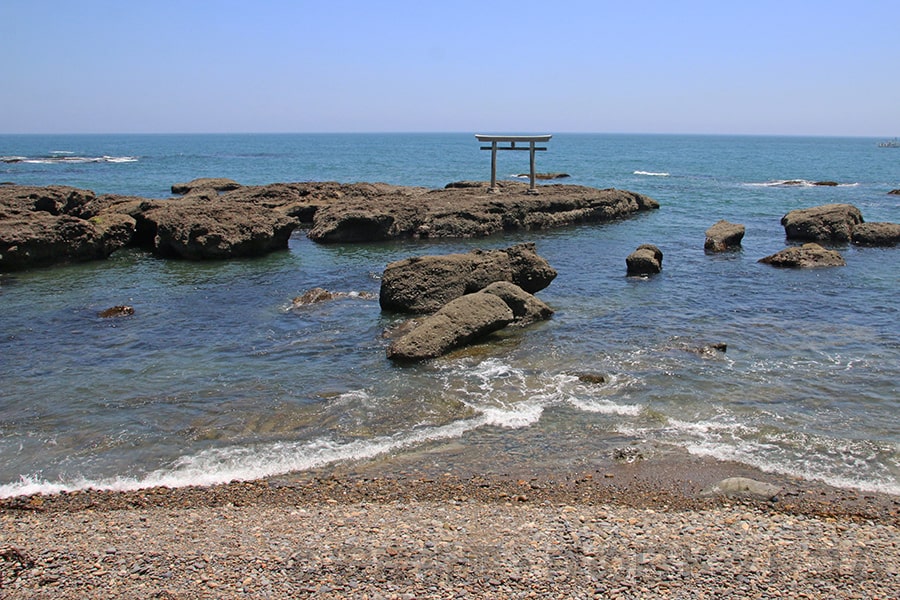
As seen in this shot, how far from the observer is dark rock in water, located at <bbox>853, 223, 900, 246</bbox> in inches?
1238

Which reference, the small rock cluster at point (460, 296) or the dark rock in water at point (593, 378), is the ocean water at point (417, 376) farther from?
the small rock cluster at point (460, 296)

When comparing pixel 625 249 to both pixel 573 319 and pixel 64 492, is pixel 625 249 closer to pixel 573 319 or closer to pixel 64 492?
pixel 573 319

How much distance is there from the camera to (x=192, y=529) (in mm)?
8883

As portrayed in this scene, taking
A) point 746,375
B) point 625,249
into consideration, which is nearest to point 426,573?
point 746,375

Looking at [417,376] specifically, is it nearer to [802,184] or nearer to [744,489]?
[744,489]

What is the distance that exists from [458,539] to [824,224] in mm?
30770

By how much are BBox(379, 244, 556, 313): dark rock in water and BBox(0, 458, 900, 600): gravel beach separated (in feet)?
30.1

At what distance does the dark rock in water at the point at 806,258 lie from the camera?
26.5 meters

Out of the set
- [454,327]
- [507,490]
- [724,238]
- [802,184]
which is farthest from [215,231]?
[802,184]

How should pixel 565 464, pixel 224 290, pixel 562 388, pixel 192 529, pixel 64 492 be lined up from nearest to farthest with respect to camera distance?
pixel 192 529, pixel 64 492, pixel 565 464, pixel 562 388, pixel 224 290

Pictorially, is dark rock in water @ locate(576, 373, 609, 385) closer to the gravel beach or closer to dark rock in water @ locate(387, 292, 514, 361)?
dark rock in water @ locate(387, 292, 514, 361)

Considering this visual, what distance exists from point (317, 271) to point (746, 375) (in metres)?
16.5

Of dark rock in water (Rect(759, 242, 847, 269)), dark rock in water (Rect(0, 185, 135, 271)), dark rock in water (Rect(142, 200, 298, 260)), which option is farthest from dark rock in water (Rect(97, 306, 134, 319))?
dark rock in water (Rect(759, 242, 847, 269))

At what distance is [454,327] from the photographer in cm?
1655
